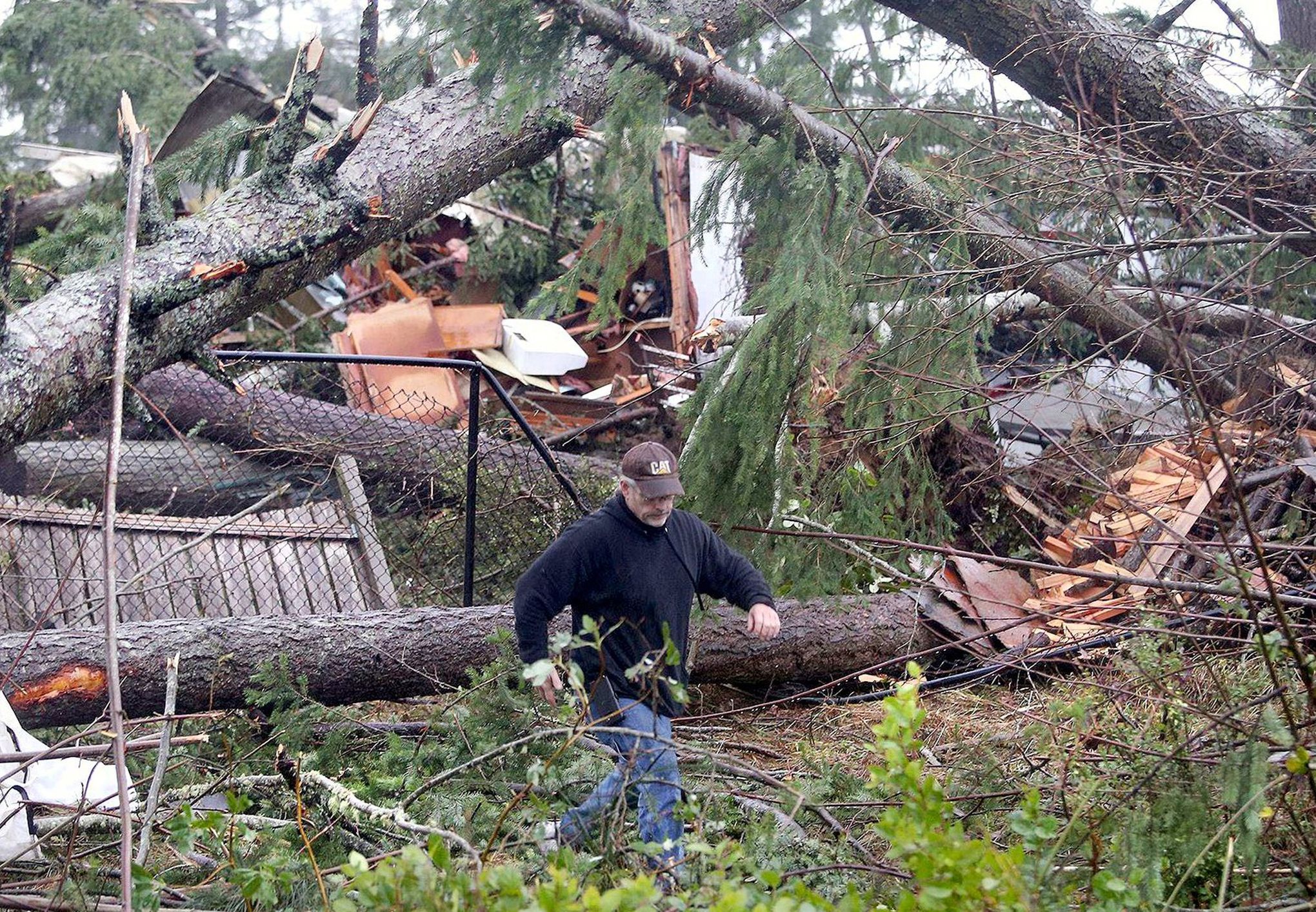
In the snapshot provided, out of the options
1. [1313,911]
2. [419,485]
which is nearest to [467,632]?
[419,485]

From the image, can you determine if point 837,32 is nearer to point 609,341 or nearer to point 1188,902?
point 609,341

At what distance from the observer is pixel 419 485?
6.43 meters

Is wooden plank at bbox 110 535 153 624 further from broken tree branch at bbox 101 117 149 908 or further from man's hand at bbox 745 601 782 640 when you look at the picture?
man's hand at bbox 745 601 782 640

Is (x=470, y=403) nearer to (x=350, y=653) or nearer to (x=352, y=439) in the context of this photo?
(x=350, y=653)

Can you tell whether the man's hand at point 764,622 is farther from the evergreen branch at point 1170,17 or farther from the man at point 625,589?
the evergreen branch at point 1170,17

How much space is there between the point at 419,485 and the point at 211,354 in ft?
Result: 7.80

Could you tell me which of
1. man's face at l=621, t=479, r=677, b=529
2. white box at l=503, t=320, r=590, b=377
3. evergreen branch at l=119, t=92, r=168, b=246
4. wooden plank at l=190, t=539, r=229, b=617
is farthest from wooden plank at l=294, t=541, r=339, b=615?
white box at l=503, t=320, r=590, b=377

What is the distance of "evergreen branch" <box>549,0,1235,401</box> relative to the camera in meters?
4.36

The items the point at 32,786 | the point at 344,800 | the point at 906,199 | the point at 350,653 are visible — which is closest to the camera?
the point at 344,800

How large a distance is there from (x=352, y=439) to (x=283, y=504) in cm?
56

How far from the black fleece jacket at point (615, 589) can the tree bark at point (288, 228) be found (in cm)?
153

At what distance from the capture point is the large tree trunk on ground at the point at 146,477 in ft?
21.0

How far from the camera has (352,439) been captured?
6.75 m

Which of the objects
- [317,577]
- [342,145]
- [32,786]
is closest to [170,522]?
[317,577]
